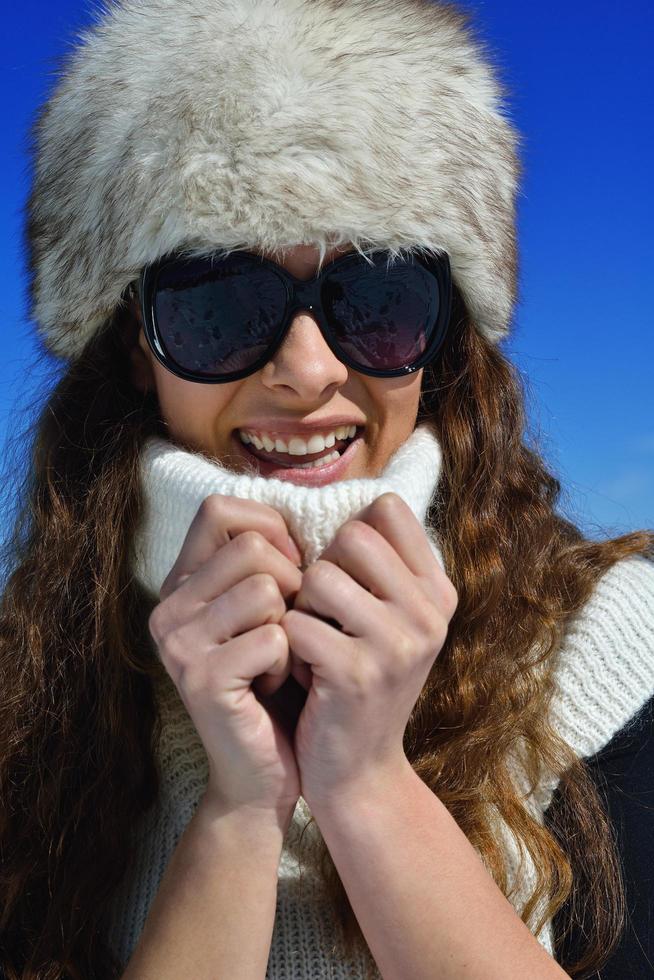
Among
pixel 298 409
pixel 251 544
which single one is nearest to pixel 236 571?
pixel 251 544

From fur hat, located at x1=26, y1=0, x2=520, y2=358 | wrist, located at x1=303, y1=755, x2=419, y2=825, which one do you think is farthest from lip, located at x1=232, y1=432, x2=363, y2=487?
wrist, located at x1=303, y1=755, x2=419, y2=825

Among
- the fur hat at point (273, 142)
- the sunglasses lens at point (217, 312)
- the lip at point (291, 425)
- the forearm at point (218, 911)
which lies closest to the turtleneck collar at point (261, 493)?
the lip at point (291, 425)

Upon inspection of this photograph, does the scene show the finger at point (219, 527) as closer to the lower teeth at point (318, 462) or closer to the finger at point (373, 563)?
the finger at point (373, 563)

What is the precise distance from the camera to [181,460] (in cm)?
190

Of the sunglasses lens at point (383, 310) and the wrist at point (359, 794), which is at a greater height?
the sunglasses lens at point (383, 310)

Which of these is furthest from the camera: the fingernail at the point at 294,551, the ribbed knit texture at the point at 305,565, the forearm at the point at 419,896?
the ribbed knit texture at the point at 305,565

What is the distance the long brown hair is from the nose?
0.45 m

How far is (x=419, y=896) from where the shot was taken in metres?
1.39

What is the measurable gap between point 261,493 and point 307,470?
250 millimetres

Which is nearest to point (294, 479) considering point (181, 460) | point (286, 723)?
point (181, 460)

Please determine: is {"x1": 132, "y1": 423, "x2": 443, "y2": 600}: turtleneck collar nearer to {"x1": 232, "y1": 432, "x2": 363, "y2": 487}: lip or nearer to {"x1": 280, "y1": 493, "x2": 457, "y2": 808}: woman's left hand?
{"x1": 232, "y1": 432, "x2": 363, "y2": 487}: lip

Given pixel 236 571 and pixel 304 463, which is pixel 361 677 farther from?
pixel 304 463

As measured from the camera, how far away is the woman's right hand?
1.41m

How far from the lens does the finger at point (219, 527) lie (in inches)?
59.1
